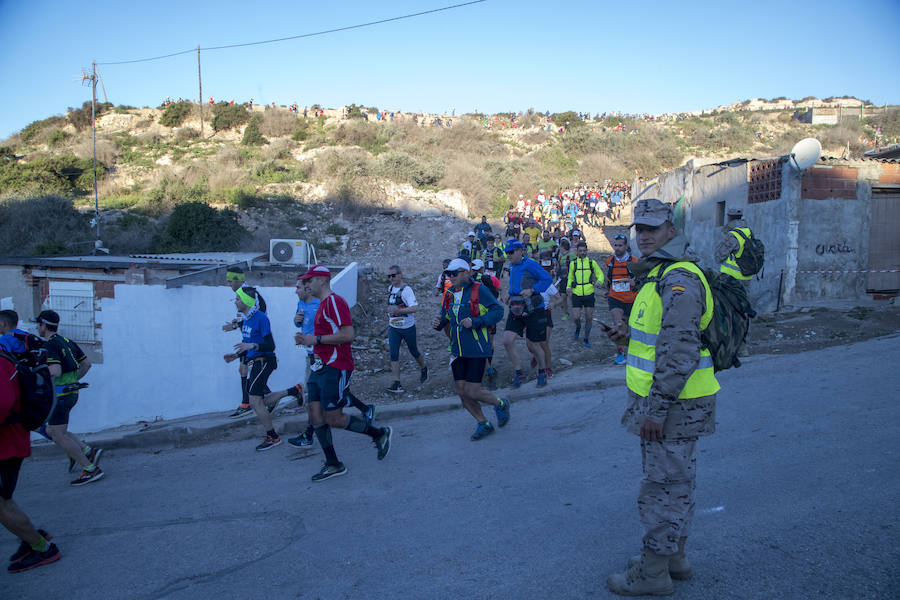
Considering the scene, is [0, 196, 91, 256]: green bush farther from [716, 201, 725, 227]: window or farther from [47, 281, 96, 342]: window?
[716, 201, 725, 227]: window

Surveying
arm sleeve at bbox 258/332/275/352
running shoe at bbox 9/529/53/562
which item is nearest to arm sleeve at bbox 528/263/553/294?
arm sleeve at bbox 258/332/275/352

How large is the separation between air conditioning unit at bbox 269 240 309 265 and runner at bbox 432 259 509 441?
342 inches

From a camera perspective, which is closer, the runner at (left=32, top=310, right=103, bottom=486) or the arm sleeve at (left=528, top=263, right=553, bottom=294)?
the runner at (left=32, top=310, right=103, bottom=486)

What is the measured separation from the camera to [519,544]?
3.63 metres

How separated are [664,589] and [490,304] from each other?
3414 mm

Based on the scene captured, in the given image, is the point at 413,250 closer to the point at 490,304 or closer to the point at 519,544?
the point at 490,304

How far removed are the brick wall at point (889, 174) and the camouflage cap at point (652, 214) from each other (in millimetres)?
11360

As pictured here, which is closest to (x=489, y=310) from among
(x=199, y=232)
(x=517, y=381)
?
(x=517, y=381)

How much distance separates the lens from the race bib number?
28.0ft

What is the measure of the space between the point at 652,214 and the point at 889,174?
1160cm

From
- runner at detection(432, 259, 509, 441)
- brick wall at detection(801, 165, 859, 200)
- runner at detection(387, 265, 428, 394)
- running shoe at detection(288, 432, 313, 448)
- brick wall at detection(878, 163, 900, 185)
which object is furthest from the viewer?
brick wall at detection(878, 163, 900, 185)

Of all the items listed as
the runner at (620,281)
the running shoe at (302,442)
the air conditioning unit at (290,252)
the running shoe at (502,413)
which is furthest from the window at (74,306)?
the runner at (620,281)

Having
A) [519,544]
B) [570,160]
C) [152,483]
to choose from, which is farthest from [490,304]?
[570,160]

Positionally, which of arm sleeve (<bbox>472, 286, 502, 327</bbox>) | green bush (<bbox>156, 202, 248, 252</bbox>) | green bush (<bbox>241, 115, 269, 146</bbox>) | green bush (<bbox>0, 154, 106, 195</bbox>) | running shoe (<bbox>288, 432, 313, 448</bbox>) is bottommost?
running shoe (<bbox>288, 432, 313, 448</bbox>)
